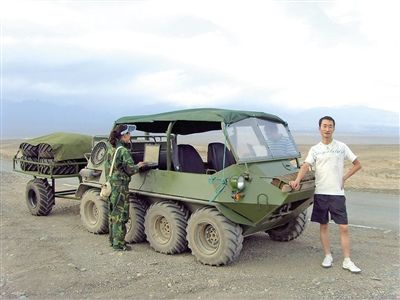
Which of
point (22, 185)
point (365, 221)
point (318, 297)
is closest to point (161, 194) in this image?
point (318, 297)

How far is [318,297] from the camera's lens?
199 inches

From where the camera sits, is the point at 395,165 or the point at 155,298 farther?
the point at 395,165

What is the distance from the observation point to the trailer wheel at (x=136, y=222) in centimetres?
A: 739

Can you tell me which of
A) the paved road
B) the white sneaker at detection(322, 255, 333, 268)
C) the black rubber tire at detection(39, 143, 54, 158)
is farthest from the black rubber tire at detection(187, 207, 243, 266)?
the black rubber tire at detection(39, 143, 54, 158)

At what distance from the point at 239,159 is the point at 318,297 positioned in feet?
7.27

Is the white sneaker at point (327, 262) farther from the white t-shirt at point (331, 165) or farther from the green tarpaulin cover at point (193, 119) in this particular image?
the green tarpaulin cover at point (193, 119)

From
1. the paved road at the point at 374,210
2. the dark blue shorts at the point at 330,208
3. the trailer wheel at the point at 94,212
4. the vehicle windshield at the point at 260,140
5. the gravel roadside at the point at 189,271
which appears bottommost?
the gravel roadside at the point at 189,271

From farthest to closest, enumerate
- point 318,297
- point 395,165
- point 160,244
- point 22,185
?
point 395,165, point 22,185, point 160,244, point 318,297

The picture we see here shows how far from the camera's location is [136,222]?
7.39 metres

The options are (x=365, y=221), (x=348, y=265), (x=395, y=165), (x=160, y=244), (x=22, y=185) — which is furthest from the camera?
(x=395, y=165)

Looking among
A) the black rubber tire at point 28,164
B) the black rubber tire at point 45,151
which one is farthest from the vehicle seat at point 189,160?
the black rubber tire at point 28,164

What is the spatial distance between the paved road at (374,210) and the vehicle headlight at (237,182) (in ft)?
13.8

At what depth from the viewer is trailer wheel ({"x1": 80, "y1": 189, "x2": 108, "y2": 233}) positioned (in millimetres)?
8039

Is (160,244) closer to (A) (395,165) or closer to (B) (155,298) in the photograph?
(B) (155,298)
